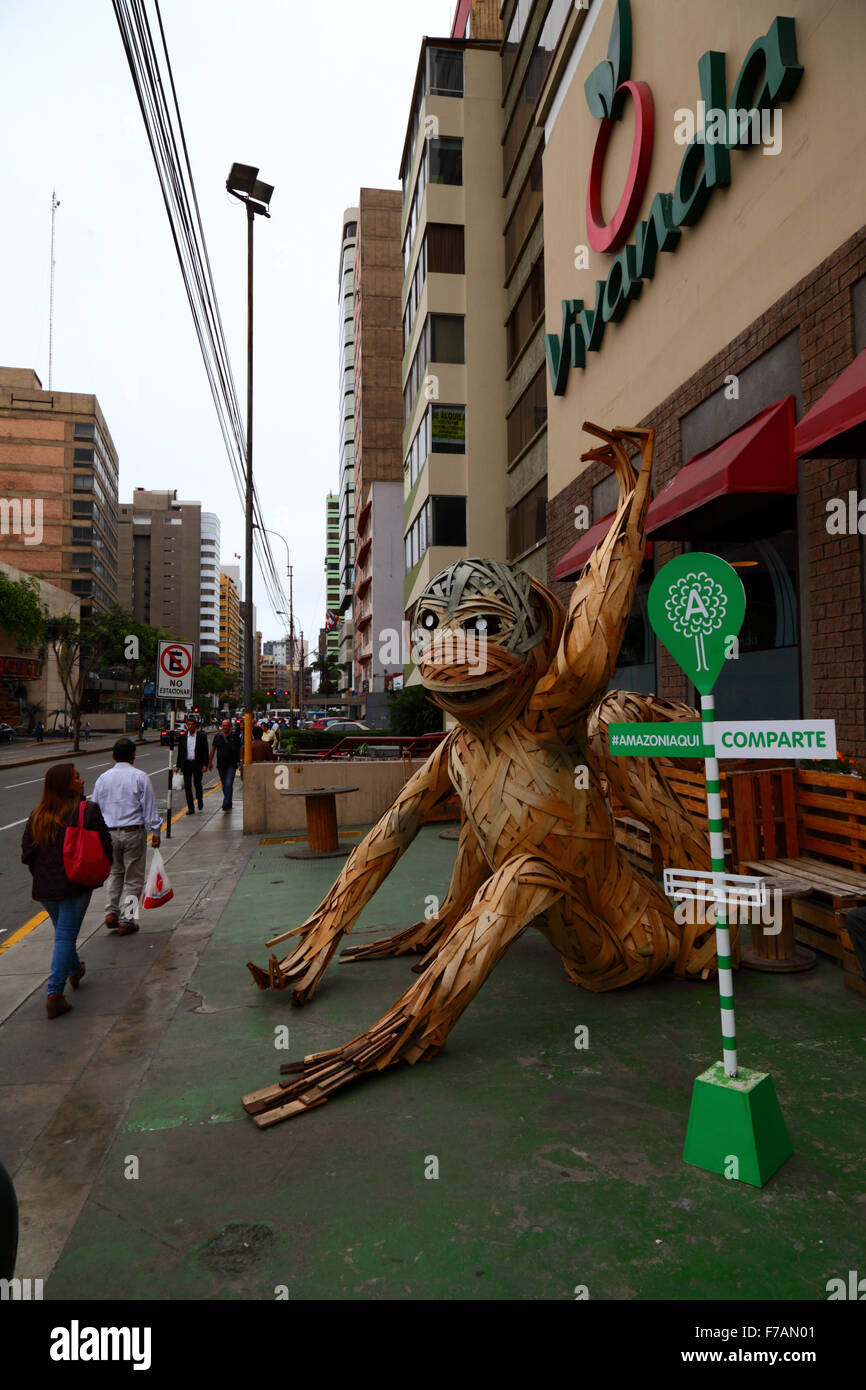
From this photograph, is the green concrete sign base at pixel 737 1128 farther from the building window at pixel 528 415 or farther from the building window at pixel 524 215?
the building window at pixel 524 215

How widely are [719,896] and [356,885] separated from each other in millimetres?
2102

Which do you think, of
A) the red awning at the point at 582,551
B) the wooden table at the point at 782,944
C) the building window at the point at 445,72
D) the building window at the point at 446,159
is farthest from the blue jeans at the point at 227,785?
the building window at the point at 445,72

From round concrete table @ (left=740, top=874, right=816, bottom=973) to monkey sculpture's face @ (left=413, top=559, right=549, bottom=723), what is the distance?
6.78 feet

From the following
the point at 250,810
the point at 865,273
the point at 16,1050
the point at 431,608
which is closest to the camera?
the point at 431,608

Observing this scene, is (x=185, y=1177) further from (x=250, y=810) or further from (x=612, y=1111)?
(x=250, y=810)

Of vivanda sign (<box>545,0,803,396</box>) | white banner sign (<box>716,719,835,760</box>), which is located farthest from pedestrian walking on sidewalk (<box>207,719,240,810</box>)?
white banner sign (<box>716,719,835,760</box>)

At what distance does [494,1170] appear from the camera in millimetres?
2539

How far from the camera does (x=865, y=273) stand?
216 inches

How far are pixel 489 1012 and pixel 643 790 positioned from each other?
1.41m

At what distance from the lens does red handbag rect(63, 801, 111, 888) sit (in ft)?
14.7

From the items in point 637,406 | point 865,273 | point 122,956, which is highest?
point 637,406

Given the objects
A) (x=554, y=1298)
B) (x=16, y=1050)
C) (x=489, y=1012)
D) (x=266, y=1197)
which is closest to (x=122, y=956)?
(x=16, y=1050)

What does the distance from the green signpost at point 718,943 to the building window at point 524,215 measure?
59.6 ft
